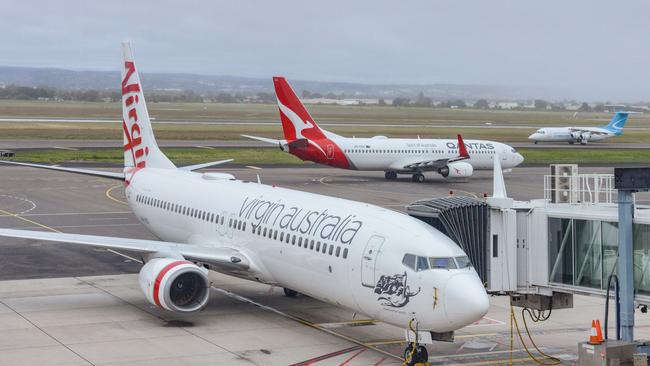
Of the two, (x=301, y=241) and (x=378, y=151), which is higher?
(x=378, y=151)

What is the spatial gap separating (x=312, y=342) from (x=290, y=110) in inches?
1873

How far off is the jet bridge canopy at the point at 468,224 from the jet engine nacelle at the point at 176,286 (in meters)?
6.97

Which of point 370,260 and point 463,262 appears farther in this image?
A: point 370,260

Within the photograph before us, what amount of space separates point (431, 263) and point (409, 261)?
1.87 feet

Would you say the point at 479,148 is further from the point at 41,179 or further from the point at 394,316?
the point at 394,316

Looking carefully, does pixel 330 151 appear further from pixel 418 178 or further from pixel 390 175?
pixel 418 178

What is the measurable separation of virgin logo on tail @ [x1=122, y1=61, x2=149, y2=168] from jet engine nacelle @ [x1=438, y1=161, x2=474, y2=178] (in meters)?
40.8

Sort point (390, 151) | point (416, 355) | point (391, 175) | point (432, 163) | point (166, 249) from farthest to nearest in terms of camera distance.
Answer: point (391, 175)
point (390, 151)
point (432, 163)
point (166, 249)
point (416, 355)

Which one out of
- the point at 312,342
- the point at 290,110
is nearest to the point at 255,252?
the point at 312,342

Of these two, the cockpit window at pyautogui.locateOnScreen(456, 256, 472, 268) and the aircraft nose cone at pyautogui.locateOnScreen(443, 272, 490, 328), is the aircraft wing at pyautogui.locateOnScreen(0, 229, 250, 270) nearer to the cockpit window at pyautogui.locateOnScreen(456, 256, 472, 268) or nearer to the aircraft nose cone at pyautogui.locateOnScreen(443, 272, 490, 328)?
the cockpit window at pyautogui.locateOnScreen(456, 256, 472, 268)

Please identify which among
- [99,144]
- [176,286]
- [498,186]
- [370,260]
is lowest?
[176,286]

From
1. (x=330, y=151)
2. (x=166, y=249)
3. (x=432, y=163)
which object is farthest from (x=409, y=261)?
(x=432, y=163)

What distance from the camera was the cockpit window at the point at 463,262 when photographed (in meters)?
23.0

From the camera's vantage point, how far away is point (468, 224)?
2508 cm
